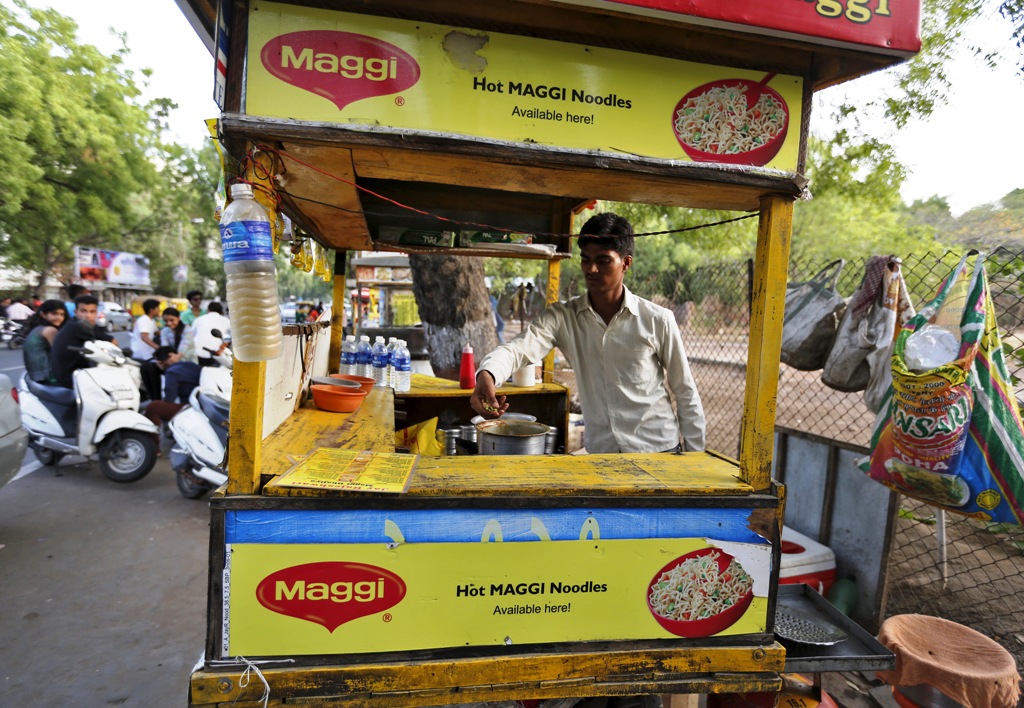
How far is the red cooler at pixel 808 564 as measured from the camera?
11.1 feet

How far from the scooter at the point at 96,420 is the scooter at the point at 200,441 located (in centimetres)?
56

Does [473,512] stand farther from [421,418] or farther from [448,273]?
[448,273]

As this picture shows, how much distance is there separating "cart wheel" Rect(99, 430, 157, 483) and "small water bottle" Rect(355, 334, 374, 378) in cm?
324

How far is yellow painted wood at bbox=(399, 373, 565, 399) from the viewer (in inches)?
138

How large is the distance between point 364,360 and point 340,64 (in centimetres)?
243

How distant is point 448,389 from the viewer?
11.8 feet

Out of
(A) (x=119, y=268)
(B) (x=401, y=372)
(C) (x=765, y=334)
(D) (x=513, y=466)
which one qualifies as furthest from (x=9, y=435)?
(A) (x=119, y=268)

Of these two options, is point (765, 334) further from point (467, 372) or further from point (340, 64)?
point (467, 372)

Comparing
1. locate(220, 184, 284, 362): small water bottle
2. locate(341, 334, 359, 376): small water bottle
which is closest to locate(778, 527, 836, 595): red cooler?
locate(341, 334, 359, 376): small water bottle

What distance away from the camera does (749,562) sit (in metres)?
1.71

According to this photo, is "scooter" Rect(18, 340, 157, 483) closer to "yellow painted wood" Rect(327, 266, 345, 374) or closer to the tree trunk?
"yellow painted wood" Rect(327, 266, 345, 374)

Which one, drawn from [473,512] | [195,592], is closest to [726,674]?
[473,512]

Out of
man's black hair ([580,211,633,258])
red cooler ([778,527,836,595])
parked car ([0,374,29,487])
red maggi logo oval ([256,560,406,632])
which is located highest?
man's black hair ([580,211,633,258])

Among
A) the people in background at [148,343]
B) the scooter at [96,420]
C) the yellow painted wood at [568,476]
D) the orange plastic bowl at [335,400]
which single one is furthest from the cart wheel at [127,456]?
the yellow painted wood at [568,476]
